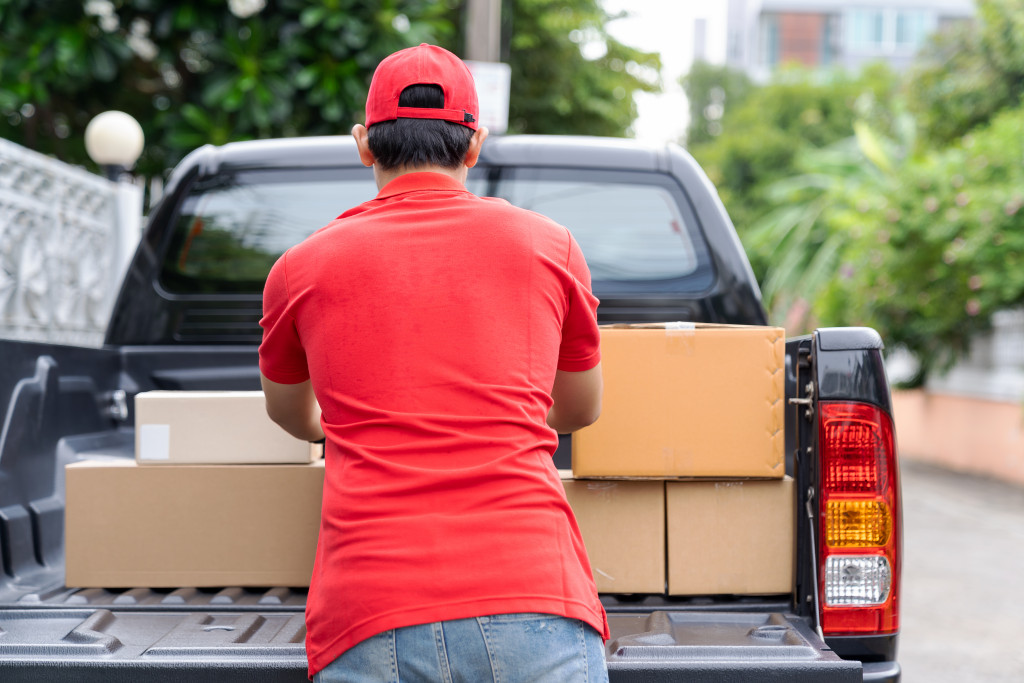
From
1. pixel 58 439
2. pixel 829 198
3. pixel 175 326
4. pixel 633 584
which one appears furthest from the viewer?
pixel 829 198

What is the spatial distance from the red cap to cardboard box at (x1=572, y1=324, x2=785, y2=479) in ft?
2.56

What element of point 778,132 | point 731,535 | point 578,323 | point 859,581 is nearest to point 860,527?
point 859,581

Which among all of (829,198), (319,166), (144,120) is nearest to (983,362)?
(829,198)

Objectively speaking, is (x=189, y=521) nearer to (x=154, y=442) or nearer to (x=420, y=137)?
(x=154, y=442)

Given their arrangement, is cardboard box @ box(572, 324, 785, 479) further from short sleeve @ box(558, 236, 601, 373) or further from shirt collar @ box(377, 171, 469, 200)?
shirt collar @ box(377, 171, 469, 200)

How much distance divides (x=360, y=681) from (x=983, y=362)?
1151 cm

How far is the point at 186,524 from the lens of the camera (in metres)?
2.30

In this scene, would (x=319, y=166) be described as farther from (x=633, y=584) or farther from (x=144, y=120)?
(x=144, y=120)

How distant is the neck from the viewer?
1.58 meters

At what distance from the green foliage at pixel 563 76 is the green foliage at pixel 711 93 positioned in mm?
34638

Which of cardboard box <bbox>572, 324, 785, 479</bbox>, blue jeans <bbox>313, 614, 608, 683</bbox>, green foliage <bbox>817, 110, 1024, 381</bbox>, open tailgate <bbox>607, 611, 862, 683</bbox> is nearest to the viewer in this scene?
blue jeans <bbox>313, 614, 608, 683</bbox>

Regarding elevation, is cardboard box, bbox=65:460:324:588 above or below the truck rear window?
below

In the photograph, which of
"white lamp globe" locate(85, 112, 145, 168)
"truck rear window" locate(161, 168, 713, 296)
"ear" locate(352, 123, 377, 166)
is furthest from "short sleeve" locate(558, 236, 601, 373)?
"white lamp globe" locate(85, 112, 145, 168)

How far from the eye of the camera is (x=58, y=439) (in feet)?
8.46
